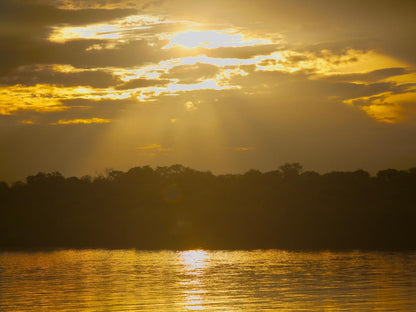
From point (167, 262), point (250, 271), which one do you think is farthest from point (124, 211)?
point (250, 271)

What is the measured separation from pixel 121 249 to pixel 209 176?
112ft

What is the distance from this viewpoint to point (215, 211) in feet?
335

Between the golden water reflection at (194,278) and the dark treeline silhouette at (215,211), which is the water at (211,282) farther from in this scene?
the dark treeline silhouette at (215,211)

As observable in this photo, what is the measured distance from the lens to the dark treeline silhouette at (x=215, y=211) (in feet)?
303

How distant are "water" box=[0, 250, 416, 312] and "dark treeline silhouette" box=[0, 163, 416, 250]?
13.9m

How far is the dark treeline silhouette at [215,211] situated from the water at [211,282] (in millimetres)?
13893

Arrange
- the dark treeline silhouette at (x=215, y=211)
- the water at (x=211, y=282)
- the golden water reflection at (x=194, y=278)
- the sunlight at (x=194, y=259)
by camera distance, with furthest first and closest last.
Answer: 1. the dark treeline silhouette at (x=215, y=211)
2. the sunlight at (x=194, y=259)
3. the golden water reflection at (x=194, y=278)
4. the water at (x=211, y=282)

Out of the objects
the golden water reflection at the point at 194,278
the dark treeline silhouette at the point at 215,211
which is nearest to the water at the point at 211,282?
the golden water reflection at the point at 194,278

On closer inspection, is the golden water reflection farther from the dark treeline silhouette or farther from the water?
the dark treeline silhouette

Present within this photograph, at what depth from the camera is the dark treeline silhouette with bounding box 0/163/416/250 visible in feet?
303

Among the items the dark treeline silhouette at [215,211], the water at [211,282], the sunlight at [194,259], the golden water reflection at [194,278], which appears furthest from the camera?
the dark treeline silhouette at [215,211]

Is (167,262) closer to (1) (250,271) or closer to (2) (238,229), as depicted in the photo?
(1) (250,271)

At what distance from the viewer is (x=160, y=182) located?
118 m

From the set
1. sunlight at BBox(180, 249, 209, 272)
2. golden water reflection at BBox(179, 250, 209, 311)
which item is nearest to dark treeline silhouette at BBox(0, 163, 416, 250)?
sunlight at BBox(180, 249, 209, 272)
